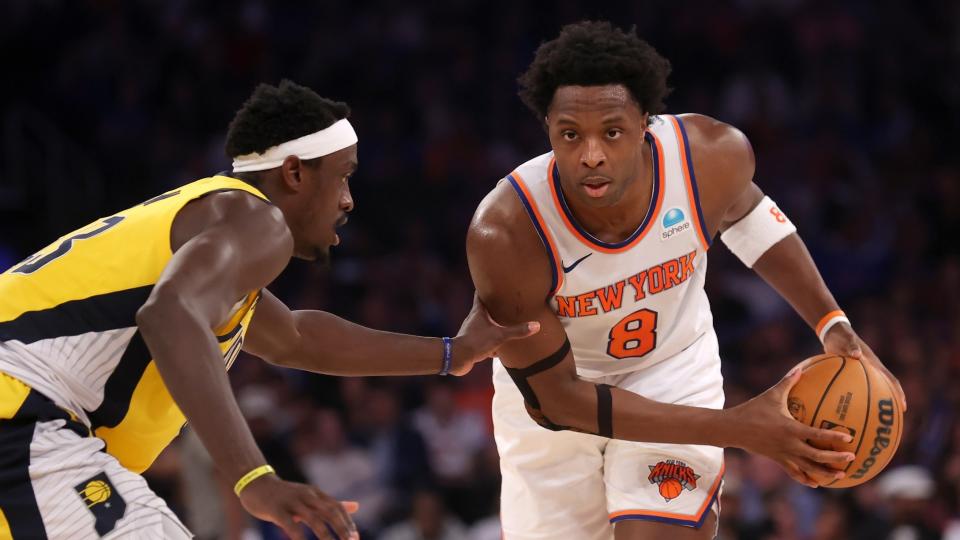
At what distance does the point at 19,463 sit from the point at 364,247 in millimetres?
6789

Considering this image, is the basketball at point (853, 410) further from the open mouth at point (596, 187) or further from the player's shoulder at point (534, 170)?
the player's shoulder at point (534, 170)

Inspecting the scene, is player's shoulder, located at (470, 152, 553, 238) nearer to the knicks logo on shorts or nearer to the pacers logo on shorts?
the knicks logo on shorts

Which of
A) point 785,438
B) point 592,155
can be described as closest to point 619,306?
point 592,155

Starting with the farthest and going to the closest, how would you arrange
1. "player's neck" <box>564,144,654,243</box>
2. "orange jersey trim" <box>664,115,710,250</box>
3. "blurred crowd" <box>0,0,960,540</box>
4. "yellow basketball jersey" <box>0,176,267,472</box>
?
"blurred crowd" <box>0,0,960,540</box> < "orange jersey trim" <box>664,115,710,250</box> < "player's neck" <box>564,144,654,243</box> < "yellow basketball jersey" <box>0,176,267,472</box>

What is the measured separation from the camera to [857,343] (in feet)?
15.1

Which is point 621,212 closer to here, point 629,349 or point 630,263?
point 630,263

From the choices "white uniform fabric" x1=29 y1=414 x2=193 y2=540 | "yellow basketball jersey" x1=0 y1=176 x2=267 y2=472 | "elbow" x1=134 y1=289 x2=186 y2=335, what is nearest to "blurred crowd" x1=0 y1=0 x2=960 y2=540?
"yellow basketball jersey" x1=0 y1=176 x2=267 y2=472

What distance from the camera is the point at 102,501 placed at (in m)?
3.22

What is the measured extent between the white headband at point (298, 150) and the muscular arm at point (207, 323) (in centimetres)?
54

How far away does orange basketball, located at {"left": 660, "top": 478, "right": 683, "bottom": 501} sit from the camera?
14.4ft

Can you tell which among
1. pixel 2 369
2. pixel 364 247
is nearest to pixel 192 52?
pixel 364 247

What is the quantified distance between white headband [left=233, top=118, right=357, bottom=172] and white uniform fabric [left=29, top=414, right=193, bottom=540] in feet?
3.23

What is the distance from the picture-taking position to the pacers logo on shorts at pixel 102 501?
125 inches

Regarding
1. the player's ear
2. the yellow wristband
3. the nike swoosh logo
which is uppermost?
the player's ear
